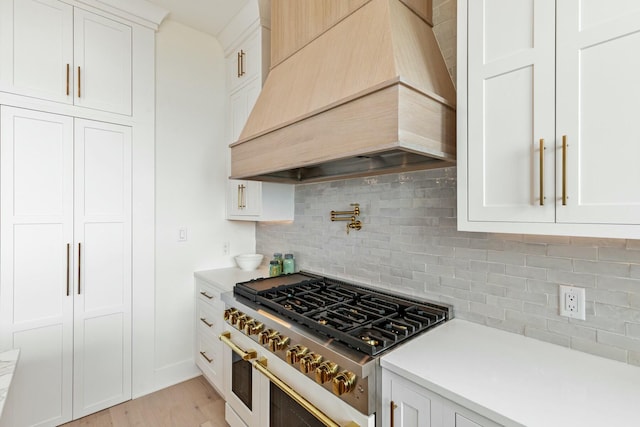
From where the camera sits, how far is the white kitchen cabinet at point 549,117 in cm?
86

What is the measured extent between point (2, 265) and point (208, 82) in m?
2.02

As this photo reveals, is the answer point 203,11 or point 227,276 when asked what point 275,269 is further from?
point 203,11

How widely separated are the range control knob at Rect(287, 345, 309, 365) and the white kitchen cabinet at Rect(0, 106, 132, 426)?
1.70 m

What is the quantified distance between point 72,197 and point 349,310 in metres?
2.06

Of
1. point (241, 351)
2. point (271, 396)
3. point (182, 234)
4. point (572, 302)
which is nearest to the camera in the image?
point (572, 302)

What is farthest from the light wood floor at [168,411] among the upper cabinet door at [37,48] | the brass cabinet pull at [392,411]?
the upper cabinet door at [37,48]

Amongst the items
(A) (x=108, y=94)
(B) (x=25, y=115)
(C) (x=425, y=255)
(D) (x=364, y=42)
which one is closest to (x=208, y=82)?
(A) (x=108, y=94)

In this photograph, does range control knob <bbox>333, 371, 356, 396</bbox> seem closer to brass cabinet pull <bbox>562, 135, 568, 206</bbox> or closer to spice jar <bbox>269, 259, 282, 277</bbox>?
brass cabinet pull <bbox>562, 135, 568, 206</bbox>

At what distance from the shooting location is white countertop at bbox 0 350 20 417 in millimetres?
1057

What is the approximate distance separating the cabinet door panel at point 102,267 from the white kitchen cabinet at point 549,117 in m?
2.36

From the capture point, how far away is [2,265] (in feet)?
6.20

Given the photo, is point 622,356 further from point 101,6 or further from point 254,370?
point 101,6

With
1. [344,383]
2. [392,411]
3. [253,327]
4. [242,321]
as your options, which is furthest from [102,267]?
[392,411]

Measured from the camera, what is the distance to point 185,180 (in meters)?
2.66
